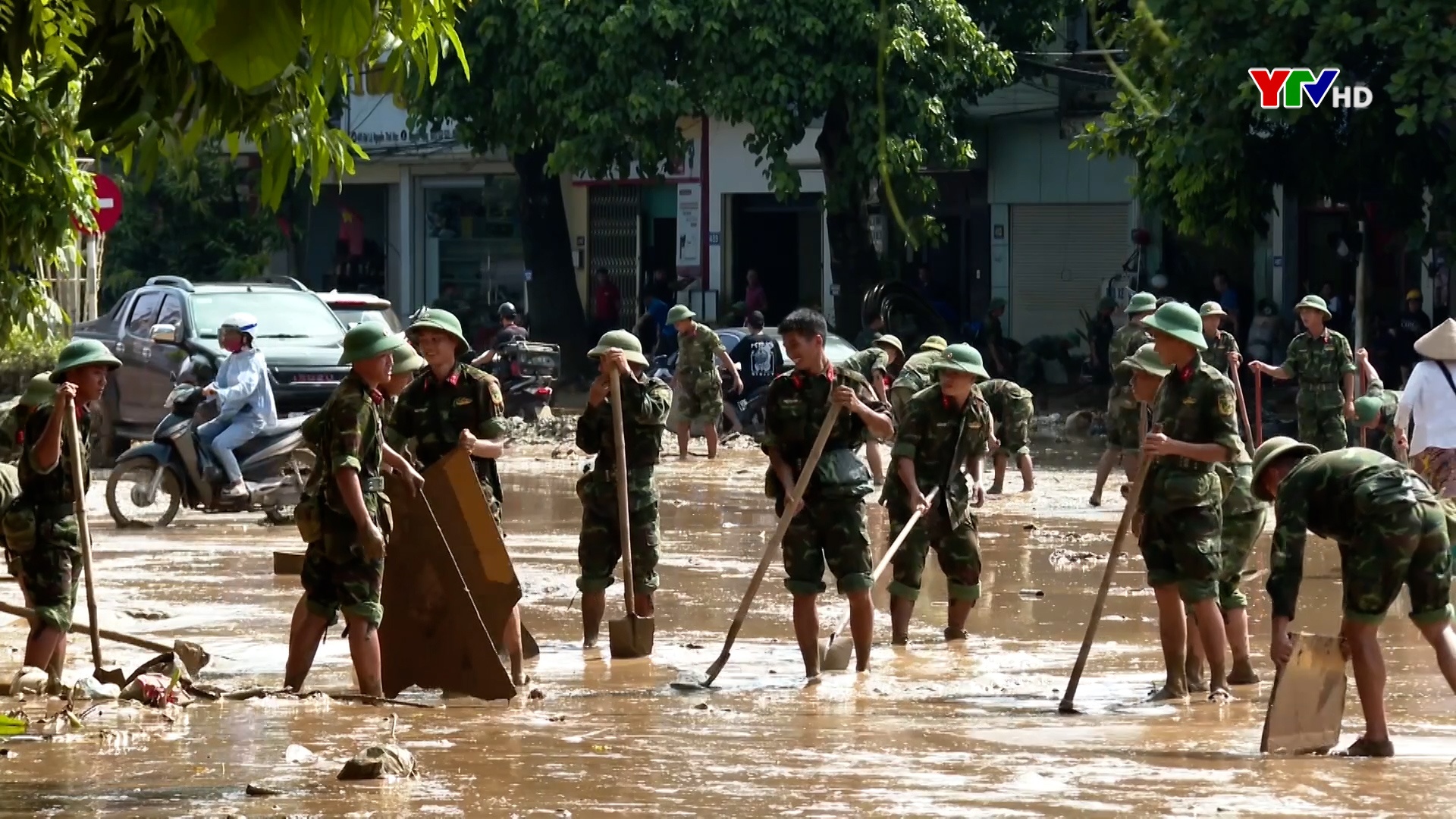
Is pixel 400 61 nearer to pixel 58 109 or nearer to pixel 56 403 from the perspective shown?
pixel 58 109

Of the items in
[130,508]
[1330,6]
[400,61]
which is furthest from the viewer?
[1330,6]

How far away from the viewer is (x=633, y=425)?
10.2 meters

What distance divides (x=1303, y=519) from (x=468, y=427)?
3.78 metres

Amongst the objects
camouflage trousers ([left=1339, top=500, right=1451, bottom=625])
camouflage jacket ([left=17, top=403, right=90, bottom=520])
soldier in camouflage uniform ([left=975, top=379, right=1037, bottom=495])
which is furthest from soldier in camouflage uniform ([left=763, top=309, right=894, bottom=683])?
soldier in camouflage uniform ([left=975, top=379, right=1037, bottom=495])

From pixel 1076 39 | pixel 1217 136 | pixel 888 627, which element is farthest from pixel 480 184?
pixel 888 627

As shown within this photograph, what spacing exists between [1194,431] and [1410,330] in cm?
1632

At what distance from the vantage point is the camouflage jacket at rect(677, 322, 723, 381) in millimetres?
20797

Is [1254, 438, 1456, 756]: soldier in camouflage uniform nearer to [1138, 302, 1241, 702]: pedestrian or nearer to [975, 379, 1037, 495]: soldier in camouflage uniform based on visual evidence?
[1138, 302, 1241, 702]: pedestrian

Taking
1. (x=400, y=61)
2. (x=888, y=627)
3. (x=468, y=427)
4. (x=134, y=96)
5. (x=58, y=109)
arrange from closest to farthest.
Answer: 1. (x=134, y=96)
2. (x=400, y=61)
3. (x=58, y=109)
4. (x=468, y=427)
5. (x=888, y=627)

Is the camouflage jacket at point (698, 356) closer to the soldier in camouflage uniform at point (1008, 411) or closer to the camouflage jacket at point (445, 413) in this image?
the soldier in camouflage uniform at point (1008, 411)

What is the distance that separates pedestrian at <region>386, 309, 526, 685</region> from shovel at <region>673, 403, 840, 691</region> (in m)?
0.80

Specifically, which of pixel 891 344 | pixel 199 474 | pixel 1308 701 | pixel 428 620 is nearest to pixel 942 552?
pixel 428 620

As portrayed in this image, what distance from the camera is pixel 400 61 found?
18.9 ft

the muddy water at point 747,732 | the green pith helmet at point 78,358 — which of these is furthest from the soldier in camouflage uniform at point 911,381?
the green pith helmet at point 78,358
